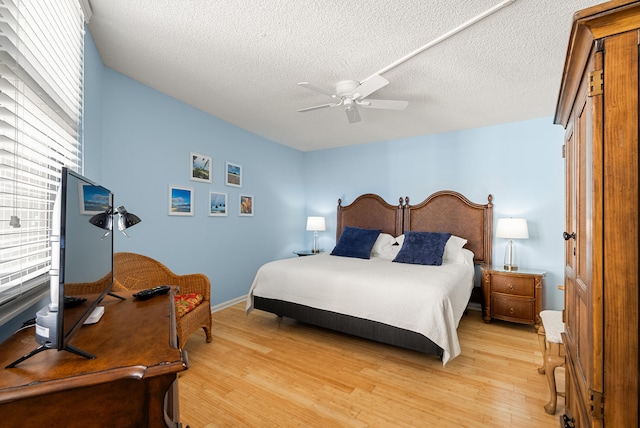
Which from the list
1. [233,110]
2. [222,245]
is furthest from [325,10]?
[222,245]

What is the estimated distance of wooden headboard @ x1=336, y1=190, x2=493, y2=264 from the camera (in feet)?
13.2

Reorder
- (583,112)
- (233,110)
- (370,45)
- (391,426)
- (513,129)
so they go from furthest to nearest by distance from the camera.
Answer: (513,129) → (233,110) → (370,45) → (391,426) → (583,112)

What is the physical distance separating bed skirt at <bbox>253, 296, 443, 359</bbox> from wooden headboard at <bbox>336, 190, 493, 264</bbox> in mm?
2083

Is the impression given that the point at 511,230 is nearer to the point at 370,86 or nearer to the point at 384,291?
the point at 384,291

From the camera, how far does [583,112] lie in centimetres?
106

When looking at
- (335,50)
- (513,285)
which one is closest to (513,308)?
(513,285)

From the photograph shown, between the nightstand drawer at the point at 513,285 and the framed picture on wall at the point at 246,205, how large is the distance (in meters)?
3.39

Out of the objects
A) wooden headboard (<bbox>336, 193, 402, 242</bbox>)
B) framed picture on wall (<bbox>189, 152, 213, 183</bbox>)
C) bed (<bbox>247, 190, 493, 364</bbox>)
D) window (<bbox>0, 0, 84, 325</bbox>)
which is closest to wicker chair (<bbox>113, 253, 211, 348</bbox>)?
bed (<bbox>247, 190, 493, 364</bbox>)

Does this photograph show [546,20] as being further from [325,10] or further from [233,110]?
[233,110]

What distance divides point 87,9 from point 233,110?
1790 millimetres

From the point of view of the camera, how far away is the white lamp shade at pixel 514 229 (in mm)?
3473

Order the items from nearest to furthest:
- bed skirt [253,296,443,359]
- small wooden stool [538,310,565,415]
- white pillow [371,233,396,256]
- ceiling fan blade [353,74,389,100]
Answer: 1. small wooden stool [538,310,565,415]
2. ceiling fan blade [353,74,389,100]
3. bed skirt [253,296,443,359]
4. white pillow [371,233,396,256]

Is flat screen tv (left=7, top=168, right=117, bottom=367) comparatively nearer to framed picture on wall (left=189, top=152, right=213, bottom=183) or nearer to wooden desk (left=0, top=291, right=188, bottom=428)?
wooden desk (left=0, top=291, right=188, bottom=428)

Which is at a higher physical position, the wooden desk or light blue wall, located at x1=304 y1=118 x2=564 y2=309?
light blue wall, located at x1=304 y1=118 x2=564 y2=309
